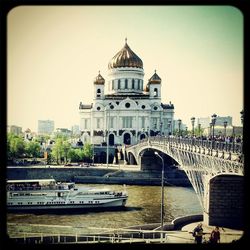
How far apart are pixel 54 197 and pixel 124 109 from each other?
15.5 metres

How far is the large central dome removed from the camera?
90.8ft

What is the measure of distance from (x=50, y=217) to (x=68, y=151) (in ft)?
33.9

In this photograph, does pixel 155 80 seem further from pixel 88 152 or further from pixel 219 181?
pixel 219 181

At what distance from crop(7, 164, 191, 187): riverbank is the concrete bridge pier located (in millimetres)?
8545

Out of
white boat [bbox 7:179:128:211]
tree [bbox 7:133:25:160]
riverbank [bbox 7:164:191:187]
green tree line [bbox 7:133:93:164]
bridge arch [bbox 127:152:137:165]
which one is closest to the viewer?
white boat [bbox 7:179:128:211]

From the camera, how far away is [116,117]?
26219 millimetres

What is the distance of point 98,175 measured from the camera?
17016mm

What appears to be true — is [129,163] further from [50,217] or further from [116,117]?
[50,217]

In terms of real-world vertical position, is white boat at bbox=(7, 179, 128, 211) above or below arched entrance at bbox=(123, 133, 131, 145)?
below

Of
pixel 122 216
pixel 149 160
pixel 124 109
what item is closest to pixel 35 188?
pixel 122 216

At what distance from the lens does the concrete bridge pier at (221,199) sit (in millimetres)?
7102

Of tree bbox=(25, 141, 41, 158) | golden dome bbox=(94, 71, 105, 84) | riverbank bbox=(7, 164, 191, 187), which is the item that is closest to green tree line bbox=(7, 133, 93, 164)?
tree bbox=(25, 141, 41, 158)

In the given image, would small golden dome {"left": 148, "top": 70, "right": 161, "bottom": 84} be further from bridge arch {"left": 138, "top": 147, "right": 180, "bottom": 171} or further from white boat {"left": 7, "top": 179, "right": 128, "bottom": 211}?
white boat {"left": 7, "top": 179, "right": 128, "bottom": 211}
